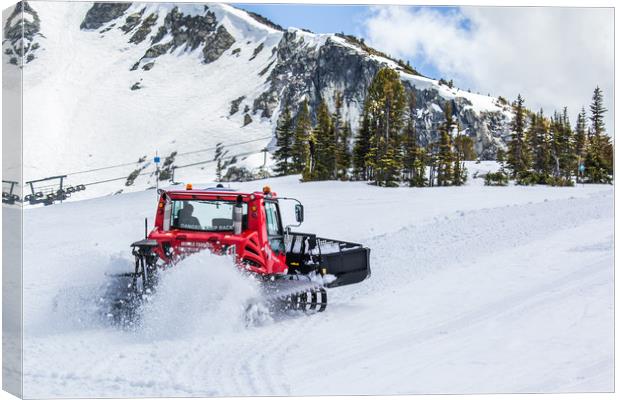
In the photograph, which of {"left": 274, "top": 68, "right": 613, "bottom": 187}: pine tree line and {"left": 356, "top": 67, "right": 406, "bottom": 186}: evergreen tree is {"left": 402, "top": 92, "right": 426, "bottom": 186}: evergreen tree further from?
{"left": 356, "top": 67, "right": 406, "bottom": 186}: evergreen tree

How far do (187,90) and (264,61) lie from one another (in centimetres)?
983

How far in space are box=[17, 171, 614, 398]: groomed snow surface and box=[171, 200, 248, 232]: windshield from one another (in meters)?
0.89

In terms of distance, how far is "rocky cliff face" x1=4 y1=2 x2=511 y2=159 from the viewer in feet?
125

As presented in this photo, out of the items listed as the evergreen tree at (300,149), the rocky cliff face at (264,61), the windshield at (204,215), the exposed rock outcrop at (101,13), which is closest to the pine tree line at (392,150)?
the evergreen tree at (300,149)

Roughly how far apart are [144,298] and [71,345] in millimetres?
1227

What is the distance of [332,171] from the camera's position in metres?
37.0

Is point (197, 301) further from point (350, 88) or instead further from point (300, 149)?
point (350, 88)

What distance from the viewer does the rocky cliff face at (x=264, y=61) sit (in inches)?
1500

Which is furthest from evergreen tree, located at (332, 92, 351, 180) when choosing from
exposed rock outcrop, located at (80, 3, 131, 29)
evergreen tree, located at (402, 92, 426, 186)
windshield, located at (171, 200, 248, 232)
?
windshield, located at (171, 200, 248, 232)

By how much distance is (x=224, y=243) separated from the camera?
897 cm

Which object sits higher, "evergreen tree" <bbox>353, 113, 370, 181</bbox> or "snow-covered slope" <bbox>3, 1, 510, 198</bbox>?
"snow-covered slope" <bbox>3, 1, 510, 198</bbox>

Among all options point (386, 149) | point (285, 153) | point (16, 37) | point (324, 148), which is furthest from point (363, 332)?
point (285, 153)

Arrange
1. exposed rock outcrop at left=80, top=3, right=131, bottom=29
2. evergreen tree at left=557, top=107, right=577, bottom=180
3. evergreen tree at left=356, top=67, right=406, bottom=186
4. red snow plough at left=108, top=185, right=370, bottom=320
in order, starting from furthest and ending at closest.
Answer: evergreen tree at left=356, top=67, right=406, bottom=186 → evergreen tree at left=557, top=107, right=577, bottom=180 → exposed rock outcrop at left=80, top=3, right=131, bottom=29 → red snow plough at left=108, top=185, right=370, bottom=320

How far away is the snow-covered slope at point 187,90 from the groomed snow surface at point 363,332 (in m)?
22.2
